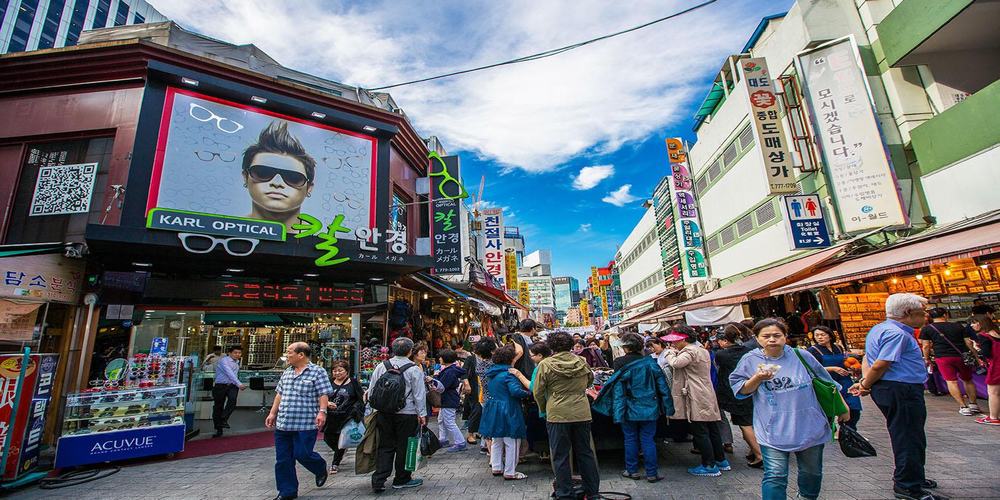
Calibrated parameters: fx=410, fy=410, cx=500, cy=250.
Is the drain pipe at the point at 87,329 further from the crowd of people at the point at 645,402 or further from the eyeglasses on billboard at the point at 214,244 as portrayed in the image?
the crowd of people at the point at 645,402

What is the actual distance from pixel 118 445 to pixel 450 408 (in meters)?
5.22

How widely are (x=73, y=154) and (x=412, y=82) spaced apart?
7748 millimetres

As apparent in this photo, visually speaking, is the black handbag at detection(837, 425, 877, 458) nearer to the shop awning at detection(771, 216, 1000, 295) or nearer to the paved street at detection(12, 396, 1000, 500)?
the paved street at detection(12, 396, 1000, 500)

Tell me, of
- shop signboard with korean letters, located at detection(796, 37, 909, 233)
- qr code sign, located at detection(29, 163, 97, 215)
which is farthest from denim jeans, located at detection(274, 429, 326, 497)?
shop signboard with korean letters, located at detection(796, 37, 909, 233)

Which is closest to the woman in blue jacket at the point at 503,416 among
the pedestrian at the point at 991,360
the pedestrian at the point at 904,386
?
the pedestrian at the point at 904,386

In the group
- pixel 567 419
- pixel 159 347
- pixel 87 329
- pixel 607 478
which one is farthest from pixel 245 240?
pixel 607 478

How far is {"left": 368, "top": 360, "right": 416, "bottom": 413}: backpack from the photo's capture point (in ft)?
15.5

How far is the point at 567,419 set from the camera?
13.5ft

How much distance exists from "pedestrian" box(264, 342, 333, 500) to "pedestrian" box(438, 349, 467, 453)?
7.52 feet

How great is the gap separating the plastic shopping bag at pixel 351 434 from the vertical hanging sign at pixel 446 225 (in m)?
7.07

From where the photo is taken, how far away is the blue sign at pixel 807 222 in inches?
459

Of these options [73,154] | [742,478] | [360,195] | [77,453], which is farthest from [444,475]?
[73,154]

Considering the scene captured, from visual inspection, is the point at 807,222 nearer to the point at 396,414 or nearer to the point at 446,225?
the point at 446,225

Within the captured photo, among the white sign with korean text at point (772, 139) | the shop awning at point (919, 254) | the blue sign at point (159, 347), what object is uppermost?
the white sign with korean text at point (772, 139)
